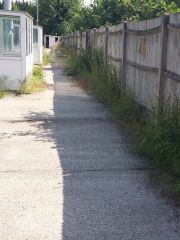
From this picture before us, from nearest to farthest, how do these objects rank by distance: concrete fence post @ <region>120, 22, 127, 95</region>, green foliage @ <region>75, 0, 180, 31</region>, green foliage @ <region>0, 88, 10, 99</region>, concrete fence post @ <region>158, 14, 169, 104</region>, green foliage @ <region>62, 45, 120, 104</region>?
concrete fence post @ <region>158, 14, 169, 104</region>, concrete fence post @ <region>120, 22, 127, 95</region>, green foliage @ <region>62, 45, 120, 104</region>, green foliage @ <region>0, 88, 10, 99</region>, green foliage @ <region>75, 0, 180, 31</region>

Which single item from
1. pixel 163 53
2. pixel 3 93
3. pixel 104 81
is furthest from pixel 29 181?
pixel 3 93

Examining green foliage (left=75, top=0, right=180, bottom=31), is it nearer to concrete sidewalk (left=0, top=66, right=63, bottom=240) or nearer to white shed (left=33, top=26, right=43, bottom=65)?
white shed (left=33, top=26, right=43, bottom=65)

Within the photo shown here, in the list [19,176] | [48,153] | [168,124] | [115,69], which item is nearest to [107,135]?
[48,153]

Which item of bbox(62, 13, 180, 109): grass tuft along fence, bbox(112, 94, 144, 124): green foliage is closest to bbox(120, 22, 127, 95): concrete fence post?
bbox(62, 13, 180, 109): grass tuft along fence

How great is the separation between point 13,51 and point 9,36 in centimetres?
45

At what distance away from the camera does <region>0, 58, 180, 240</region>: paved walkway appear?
3582mm

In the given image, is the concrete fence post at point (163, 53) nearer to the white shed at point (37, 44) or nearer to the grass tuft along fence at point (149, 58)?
the grass tuft along fence at point (149, 58)

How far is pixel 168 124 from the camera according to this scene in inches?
202

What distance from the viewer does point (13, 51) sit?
11922 millimetres

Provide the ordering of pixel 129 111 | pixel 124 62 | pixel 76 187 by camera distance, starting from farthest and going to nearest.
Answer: pixel 124 62
pixel 129 111
pixel 76 187

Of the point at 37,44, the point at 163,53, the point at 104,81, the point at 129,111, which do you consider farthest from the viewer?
the point at 37,44

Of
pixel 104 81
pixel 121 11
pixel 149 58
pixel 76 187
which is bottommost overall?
pixel 76 187

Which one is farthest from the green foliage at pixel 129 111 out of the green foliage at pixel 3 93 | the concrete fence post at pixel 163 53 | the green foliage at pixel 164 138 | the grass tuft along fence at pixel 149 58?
the green foliage at pixel 3 93

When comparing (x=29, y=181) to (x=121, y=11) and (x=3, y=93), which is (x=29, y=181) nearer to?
(x=3, y=93)
